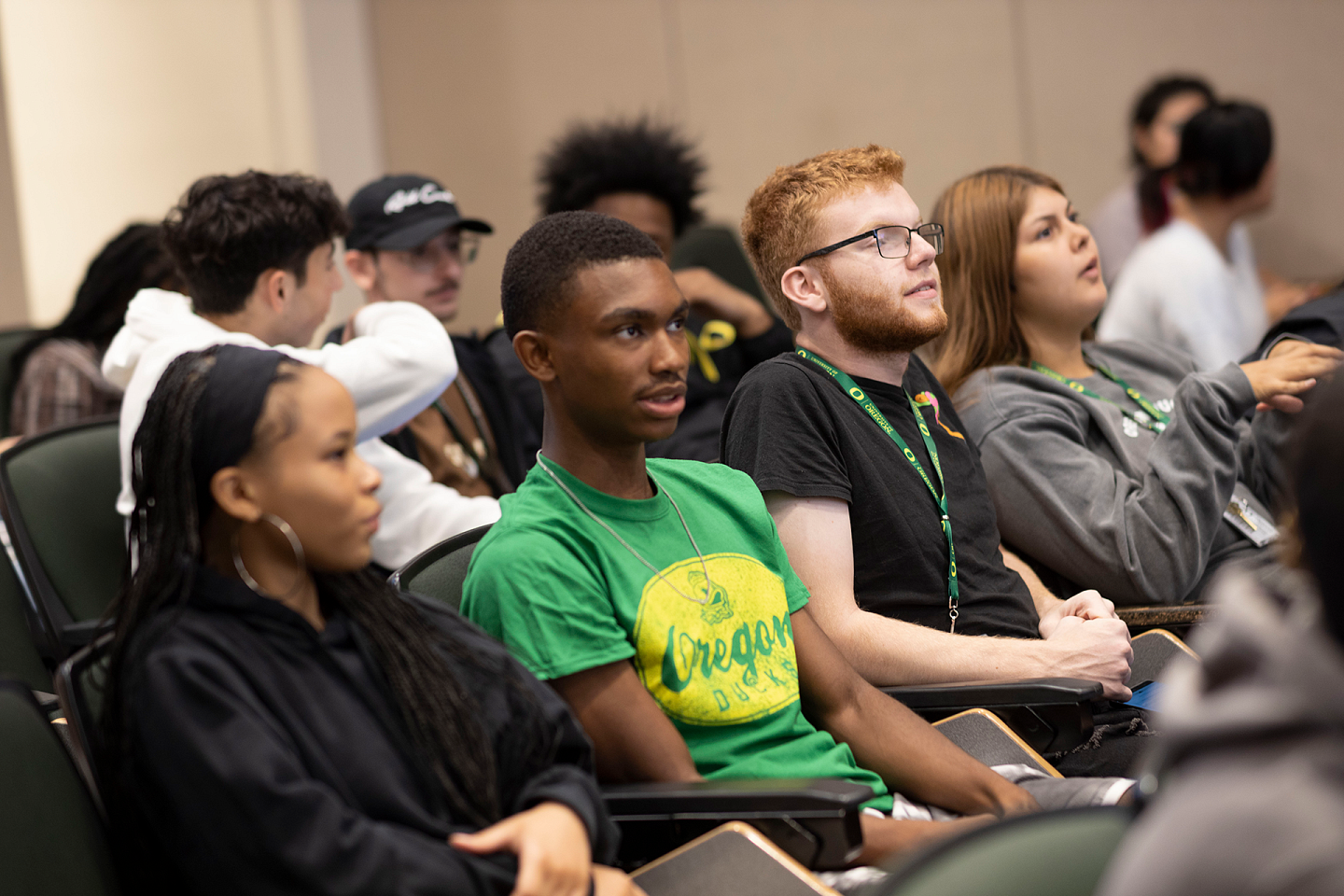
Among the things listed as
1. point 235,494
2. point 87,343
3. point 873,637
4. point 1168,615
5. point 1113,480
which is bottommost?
point 1168,615

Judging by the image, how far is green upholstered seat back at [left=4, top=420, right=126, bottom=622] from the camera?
2227mm

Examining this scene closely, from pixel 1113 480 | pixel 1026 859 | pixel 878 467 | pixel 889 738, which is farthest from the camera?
pixel 1113 480

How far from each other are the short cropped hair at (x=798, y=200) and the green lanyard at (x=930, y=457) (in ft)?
0.41

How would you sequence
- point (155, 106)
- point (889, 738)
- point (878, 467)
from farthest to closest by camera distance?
point (155, 106) → point (878, 467) → point (889, 738)

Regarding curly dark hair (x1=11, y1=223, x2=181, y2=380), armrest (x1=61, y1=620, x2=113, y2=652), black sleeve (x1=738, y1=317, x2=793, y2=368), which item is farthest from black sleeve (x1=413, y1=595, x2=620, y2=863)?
curly dark hair (x1=11, y1=223, x2=181, y2=380)

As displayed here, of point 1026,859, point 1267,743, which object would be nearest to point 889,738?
point 1026,859

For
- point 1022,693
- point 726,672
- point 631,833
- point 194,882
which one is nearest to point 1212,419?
point 1022,693

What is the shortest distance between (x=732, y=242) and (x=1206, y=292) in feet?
5.18

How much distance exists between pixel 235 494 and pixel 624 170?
7.54ft

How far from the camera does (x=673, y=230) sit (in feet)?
11.4

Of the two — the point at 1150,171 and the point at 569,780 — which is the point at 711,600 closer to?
the point at 569,780

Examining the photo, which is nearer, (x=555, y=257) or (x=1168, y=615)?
(x=555, y=257)

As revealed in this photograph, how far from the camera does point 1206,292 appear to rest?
11.3 feet

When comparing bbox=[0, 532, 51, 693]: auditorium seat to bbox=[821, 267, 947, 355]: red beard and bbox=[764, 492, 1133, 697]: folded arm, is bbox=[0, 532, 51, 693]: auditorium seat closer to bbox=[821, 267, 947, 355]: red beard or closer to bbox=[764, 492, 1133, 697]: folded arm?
bbox=[764, 492, 1133, 697]: folded arm
